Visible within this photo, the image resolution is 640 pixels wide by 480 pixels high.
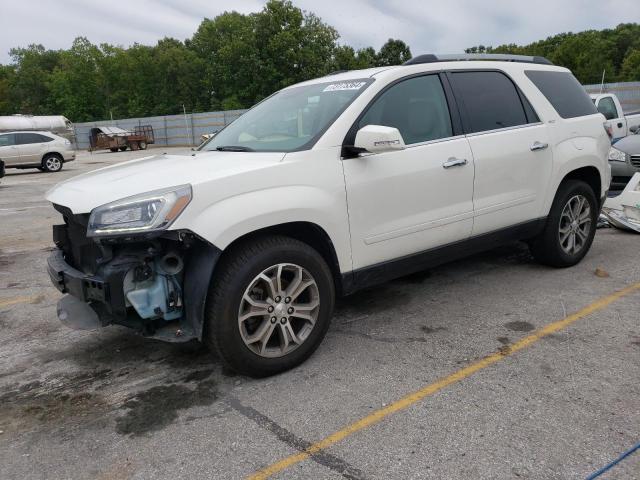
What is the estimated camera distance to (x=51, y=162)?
2136 centimetres

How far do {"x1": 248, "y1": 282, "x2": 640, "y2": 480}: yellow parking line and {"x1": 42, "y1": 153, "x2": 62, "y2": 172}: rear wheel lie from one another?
2162cm

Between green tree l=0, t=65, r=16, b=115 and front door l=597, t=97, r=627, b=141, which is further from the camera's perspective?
green tree l=0, t=65, r=16, b=115

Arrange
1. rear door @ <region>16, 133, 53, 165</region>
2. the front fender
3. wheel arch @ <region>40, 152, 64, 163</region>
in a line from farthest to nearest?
1. wheel arch @ <region>40, 152, 64, 163</region>
2. rear door @ <region>16, 133, 53, 165</region>
3. the front fender

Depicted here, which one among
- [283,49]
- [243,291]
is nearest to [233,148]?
[243,291]

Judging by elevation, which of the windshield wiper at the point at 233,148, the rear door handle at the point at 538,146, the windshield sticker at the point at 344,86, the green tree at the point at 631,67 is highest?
the green tree at the point at 631,67

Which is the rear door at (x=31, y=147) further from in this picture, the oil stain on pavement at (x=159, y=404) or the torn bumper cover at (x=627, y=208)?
the oil stain on pavement at (x=159, y=404)

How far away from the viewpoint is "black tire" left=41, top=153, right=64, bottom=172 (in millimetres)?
21212

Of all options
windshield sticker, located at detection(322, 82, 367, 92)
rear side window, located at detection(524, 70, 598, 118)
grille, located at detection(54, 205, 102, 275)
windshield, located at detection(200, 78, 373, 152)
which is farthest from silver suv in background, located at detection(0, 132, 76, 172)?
rear side window, located at detection(524, 70, 598, 118)

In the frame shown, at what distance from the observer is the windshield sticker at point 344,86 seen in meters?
3.75

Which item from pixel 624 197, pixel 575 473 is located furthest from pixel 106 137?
pixel 575 473

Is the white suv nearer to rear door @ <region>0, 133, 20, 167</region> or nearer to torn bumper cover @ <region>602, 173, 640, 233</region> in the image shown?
torn bumper cover @ <region>602, 173, 640, 233</region>

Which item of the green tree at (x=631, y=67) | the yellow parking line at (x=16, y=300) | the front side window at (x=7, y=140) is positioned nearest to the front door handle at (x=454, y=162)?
the yellow parking line at (x=16, y=300)

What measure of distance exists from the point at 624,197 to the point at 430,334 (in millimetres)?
4095

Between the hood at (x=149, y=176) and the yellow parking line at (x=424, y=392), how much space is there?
4.90 ft
